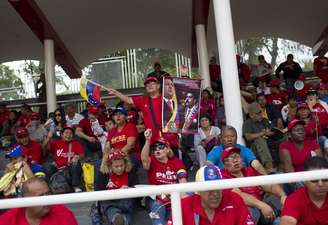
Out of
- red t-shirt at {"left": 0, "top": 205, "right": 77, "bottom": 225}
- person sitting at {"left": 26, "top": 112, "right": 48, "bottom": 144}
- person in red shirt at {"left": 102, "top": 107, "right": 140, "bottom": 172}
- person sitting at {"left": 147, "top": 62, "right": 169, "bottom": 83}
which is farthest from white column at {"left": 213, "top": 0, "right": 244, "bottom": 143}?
red t-shirt at {"left": 0, "top": 205, "right": 77, "bottom": 225}

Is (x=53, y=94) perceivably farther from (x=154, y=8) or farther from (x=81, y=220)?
(x=81, y=220)

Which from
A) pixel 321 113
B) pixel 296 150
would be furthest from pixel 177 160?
pixel 321 113

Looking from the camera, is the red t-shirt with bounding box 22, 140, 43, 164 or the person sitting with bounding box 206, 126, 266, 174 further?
the red t-shirt with bounding box 22, 140, 43, 164

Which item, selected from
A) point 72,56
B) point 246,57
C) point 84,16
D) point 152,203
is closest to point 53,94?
point 84,16

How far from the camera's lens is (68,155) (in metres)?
8.08

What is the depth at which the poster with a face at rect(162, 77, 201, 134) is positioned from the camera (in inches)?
256

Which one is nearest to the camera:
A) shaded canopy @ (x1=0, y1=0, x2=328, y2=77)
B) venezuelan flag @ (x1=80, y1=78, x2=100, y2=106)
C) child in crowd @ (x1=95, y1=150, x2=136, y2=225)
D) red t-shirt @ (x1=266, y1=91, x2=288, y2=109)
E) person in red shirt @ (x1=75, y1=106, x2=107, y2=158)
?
child in crowd @ (x1=95, y1=150, x2=136, y2=225)

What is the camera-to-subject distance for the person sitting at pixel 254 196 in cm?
471

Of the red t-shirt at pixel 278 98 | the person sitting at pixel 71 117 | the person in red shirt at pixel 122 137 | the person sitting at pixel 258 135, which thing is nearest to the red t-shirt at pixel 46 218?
the person in red shirt at pixel 122 137

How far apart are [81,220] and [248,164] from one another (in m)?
2.07

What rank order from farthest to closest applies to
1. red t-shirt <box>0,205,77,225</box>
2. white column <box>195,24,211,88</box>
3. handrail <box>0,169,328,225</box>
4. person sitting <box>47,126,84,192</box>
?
white column <box>195,24,211,88</box>, person sitting <box>47,126,84,192</box>, red t-shirt <box>0,205,77,225</box>, handrail <box>0,169,328,225</box>

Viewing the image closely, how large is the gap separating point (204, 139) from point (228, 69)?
3.58ft

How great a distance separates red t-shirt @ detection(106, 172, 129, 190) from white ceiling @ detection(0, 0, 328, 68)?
7547mm

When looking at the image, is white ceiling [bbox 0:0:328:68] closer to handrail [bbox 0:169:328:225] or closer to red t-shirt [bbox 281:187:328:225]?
red t-shirt [bbox 281:187:328:225]
